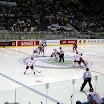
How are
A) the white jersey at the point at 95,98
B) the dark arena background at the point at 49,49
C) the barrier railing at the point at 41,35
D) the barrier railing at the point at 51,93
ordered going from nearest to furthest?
the barrier railing at the point at 51,93 < the white jersey at the point at 95,98 < the dark arena background at the point at 49,49 < the barrier railing at the point at 41,35

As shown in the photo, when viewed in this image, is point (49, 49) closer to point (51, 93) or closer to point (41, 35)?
point (41, 35)

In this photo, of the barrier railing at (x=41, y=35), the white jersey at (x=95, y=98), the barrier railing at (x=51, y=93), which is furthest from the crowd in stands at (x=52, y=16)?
the white jersey at (x=95, y=98)

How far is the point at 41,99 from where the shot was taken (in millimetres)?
5371

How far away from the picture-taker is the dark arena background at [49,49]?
5770mm

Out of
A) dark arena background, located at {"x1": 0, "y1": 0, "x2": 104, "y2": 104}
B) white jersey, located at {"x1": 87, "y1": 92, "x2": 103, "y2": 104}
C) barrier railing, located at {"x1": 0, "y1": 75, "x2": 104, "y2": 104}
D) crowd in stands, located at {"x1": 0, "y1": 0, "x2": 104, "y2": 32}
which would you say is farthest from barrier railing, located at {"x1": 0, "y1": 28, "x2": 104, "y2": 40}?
white jersey, located at {"x1": 87, "y1": 92, "x2": 103, "y2": 104}

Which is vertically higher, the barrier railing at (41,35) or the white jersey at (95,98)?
the barrier railing at (41,35)

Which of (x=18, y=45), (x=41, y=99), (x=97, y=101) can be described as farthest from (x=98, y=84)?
(x=18, y=45)

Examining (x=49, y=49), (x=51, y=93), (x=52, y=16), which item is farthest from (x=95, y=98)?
(x=52, y=16)

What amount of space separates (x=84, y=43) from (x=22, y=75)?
74.8ft

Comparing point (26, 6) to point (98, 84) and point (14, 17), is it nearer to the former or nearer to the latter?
point (14, 17)

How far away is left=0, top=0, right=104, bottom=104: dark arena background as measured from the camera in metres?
5.77

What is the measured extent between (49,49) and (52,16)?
14.1 m

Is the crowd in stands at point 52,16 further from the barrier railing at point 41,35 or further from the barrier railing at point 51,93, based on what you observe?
the barrier railing at point 51,93

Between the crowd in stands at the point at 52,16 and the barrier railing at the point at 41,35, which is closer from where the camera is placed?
the barrier railing at the point at 41,35
